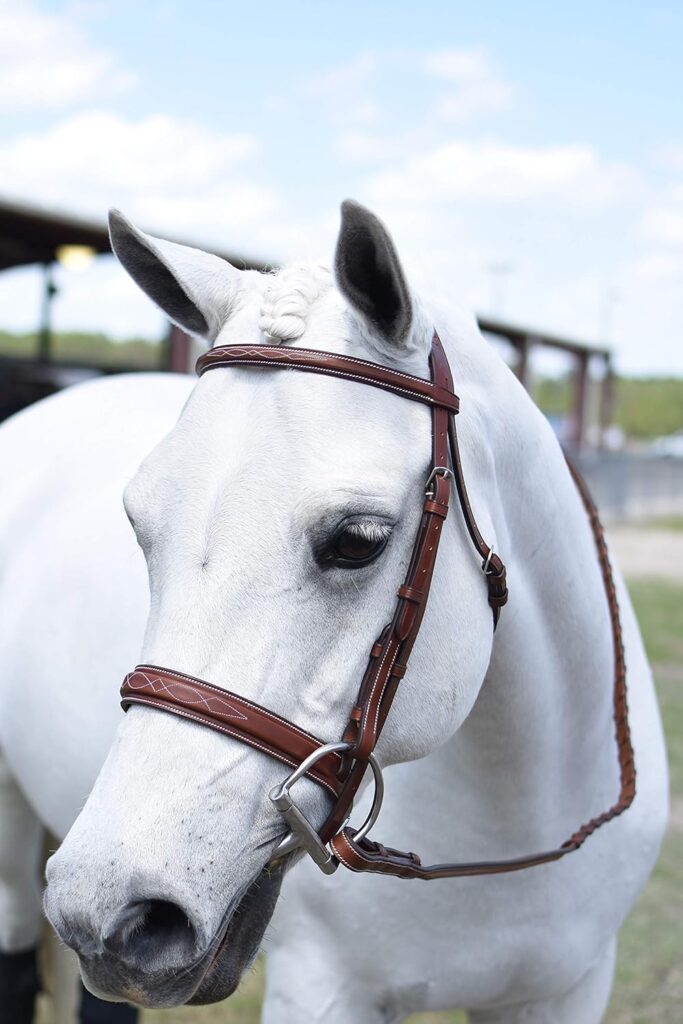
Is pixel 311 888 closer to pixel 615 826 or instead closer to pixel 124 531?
pixel 615 826

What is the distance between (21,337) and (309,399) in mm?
13185

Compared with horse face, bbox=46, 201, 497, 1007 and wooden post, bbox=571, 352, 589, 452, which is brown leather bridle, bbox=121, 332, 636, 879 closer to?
horse face, bbox=46, 201, 497, 1007

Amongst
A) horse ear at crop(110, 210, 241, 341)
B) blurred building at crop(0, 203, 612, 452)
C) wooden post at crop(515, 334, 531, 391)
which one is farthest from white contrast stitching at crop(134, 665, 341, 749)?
wooden post at crop(515, 334, 531, 391)

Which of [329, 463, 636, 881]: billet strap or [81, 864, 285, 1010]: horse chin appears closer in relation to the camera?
[81, 864, 285, 1010]: horse chin

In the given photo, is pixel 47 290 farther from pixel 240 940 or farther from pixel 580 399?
pixel 580 399

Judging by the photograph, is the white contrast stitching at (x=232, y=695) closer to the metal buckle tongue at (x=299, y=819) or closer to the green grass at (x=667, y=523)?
the metal buckle tongue at (x=299, y=819)

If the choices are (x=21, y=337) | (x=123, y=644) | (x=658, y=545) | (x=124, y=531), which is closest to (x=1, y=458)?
(x=124, y=531)

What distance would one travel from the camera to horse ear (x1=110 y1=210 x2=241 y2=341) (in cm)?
156

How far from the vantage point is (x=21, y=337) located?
44.3ft

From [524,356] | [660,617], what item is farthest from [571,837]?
[524,356]

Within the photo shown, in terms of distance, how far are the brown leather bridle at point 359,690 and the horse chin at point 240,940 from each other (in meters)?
0.07

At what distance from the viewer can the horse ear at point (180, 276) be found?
1561 mm

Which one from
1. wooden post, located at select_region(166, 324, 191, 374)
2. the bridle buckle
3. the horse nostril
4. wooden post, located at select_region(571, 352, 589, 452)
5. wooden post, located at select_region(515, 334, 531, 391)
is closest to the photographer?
the horse nostril

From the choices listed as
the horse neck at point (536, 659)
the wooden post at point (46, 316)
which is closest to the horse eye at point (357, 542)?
the horse neck at point (536, 659)
